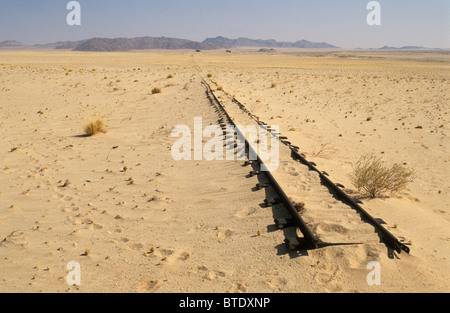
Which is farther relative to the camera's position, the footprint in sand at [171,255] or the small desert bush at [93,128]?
the small desert bush at [93,128]

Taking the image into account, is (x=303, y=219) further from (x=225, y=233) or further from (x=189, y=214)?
(x=189, y=214)

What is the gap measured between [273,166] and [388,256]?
10.4ft

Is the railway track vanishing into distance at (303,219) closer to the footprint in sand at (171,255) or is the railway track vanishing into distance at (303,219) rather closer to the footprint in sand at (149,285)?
the footprint in sand at (171,255)

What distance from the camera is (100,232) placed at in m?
4.50

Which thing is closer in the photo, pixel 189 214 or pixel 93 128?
pixel 189 214

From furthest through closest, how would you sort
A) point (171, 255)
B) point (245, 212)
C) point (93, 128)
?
point (93, 128) < point (245, 212) < point (171, 255)

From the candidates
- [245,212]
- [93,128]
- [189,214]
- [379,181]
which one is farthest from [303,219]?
A: [93,128]

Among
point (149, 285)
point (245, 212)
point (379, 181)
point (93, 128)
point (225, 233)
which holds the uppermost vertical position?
point (93, 128)

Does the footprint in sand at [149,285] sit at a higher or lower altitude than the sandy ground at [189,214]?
lower

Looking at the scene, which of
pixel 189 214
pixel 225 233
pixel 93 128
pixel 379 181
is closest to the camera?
pixel 225 233

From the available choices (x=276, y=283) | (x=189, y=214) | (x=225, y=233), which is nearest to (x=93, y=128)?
(x=189, y=214)

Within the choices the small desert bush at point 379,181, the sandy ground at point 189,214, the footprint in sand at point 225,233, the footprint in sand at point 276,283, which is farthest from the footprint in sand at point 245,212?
the small desert bush at point 379,181

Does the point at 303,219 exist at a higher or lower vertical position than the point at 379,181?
lower
